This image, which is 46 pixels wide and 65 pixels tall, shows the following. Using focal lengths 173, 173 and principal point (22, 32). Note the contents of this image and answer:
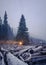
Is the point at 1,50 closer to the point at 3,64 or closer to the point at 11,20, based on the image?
the point at 3,64

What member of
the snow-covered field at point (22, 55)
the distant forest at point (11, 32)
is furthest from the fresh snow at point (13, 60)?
the distant forest at point (11, 32)


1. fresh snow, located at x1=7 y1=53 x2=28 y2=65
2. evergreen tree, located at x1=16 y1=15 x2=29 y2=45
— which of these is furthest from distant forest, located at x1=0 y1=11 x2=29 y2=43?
fresh snow, located at x1=7 y1=53 x2=28 y2=65

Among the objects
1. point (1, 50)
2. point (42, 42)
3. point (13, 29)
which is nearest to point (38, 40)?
point (42, 42)

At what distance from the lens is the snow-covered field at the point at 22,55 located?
2498mm

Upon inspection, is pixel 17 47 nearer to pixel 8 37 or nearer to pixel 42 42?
pixel 8 37

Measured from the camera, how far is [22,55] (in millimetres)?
2592

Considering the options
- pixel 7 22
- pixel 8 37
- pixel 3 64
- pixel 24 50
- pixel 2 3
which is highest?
pixel 2 3

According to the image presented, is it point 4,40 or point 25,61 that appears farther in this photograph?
point 4,40

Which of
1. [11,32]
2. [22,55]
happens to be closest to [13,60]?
[22,55]

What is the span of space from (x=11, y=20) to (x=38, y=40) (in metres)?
0.52

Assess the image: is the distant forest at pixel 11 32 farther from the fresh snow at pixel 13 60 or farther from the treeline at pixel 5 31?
the fresh snow at pixel 13 60

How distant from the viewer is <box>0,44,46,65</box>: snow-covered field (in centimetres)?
250

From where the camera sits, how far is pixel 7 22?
2650mm

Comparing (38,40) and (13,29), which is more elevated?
(13,29)
